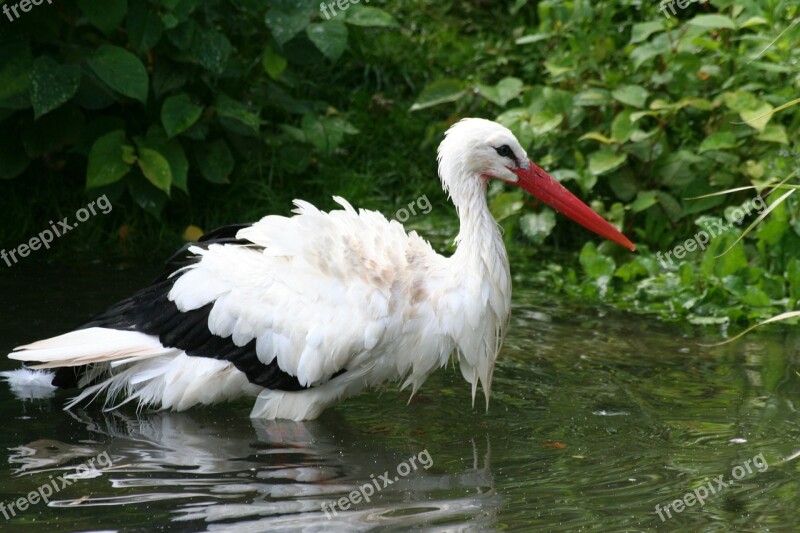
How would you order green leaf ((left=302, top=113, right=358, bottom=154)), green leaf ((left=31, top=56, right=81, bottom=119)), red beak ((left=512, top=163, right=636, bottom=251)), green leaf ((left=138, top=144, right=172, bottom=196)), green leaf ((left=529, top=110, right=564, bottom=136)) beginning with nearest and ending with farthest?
red beak ((left=512, top=163, right=636, bottom=251)) → green leaf ((left=31, top=56, right=81, bottom=119)) → green leaf ((left=138, top=144, right=172, bottom=196)) → green leaf ((left=529, top=110, right=564, bottom=136)) → green leaf ((left=302, top=113, right=358, bottom=154))

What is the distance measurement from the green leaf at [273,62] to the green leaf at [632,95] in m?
2.16

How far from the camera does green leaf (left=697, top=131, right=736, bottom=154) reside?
285 inches

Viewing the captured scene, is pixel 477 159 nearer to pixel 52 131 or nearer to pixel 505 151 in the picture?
pixel 505 151

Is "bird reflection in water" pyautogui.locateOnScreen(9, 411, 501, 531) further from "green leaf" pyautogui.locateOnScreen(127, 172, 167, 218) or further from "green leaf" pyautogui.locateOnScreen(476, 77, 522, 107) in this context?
"green leaf" pyautogui.locateOnScreen(476, 77, 522, 107)

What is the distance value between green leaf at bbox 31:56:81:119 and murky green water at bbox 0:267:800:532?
1.24 metres

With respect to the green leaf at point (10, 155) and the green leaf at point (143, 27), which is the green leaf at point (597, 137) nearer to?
the green leaf at point (143, 27)

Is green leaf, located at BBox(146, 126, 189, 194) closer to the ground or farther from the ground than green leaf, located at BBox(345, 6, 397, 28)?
closer to the ground

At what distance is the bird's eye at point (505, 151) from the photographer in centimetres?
513

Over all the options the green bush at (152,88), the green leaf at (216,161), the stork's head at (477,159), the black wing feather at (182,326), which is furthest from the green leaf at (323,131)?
the stork's head at (477,159)

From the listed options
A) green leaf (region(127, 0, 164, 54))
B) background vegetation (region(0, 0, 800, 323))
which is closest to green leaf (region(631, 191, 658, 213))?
background vegetation (region(0, 0, 800, 323))

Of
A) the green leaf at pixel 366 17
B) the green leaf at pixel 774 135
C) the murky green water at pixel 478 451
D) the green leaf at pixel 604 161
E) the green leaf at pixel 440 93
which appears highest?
the green leaf at pixel 366 17

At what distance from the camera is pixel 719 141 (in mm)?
7262

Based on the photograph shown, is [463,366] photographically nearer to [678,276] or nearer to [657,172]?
[678,276]

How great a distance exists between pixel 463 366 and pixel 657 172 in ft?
10.3
